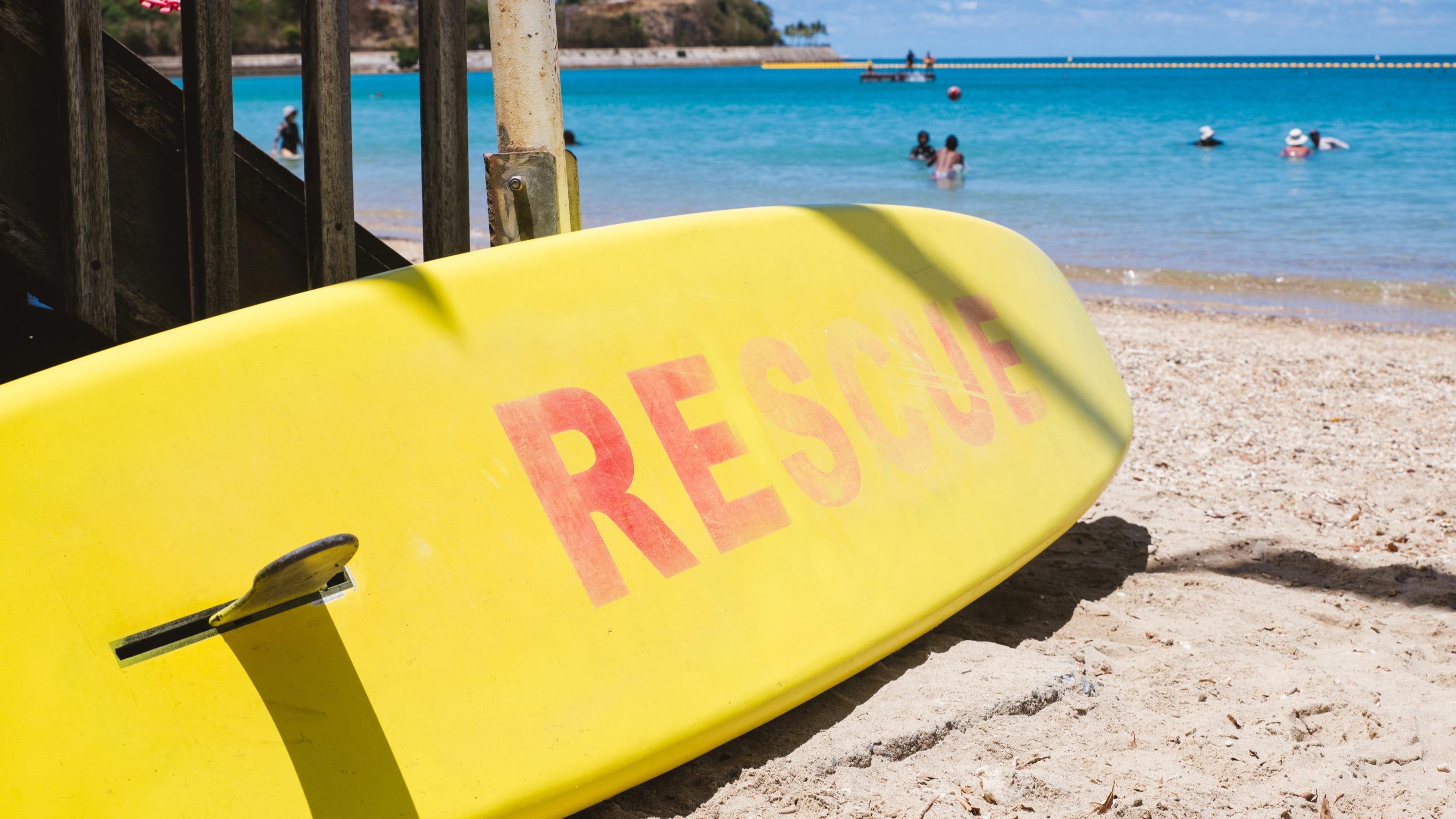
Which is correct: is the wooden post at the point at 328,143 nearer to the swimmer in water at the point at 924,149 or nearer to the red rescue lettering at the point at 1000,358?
the red rescue lettering at the point at 1000,358

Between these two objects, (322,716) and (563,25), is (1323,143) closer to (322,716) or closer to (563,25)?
(322,716)

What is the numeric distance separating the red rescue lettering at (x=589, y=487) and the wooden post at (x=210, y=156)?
0.80 metres

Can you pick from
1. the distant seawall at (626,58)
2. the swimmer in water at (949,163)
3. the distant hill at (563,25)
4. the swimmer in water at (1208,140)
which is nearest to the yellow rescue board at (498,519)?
the swimmer in water at (949,163)

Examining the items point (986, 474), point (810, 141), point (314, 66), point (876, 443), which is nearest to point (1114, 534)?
point (986, 474)

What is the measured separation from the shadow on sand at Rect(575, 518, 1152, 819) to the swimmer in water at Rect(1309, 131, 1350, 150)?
18.3 metres

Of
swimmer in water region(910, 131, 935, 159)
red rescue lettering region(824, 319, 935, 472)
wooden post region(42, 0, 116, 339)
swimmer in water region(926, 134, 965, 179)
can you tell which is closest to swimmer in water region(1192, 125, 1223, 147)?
swimmer in water region(910, 131, 935, 159)

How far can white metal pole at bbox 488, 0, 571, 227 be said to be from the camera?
233cm

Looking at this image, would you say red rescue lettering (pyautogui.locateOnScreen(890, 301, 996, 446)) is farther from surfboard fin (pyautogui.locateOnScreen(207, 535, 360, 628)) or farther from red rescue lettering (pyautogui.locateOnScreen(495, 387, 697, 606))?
surfboard fin (pyautogui.locateOnScreen(207, 535, 360, 628))

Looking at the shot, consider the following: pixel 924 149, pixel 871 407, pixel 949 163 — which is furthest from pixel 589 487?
pixel 924 149

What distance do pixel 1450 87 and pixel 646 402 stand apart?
5669 centimetres

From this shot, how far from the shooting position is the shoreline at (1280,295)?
7465mm

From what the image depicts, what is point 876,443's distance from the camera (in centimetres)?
224

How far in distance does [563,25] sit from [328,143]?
103581mm

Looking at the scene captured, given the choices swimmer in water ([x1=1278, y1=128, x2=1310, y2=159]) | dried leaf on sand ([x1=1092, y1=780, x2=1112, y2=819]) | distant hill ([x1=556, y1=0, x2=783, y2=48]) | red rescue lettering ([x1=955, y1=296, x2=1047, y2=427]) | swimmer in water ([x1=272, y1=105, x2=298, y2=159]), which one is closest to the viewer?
dried leaf on sand ([x1=1092, y1=780, x2=1112, y2=819])
